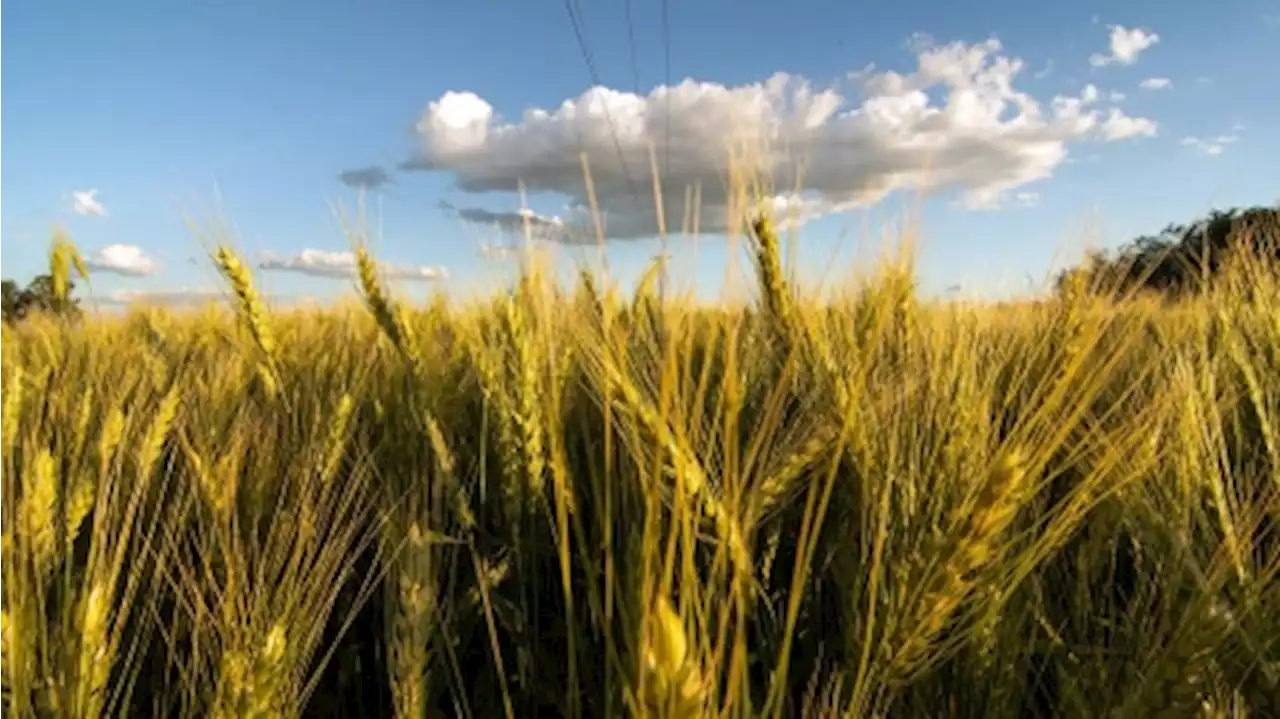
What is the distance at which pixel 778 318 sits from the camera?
154 cm

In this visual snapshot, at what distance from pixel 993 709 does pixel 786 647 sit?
50cm

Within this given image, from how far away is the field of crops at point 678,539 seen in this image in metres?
0.91

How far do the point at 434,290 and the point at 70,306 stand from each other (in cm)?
182

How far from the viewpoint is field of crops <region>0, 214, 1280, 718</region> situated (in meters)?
0.91

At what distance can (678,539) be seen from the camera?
116cm

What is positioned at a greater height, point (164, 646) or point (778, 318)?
point (778, 318)

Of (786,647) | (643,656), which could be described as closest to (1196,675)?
(786,647)

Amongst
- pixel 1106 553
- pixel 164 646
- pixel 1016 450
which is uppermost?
pixel 1016 450

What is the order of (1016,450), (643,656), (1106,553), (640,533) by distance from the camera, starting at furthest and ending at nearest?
1. (1106,553)
2. (640,533)
3. (1016,450)
4. (643,656)

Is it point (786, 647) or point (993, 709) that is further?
point (993, 709)

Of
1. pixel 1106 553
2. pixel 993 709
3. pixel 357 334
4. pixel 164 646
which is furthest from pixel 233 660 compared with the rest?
pixel 357 334

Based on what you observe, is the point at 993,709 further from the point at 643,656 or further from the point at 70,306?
the point at 70,306

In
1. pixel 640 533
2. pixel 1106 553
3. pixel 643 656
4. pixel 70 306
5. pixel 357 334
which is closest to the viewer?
pixel 643 656

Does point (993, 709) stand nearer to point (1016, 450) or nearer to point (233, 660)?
point (1016, 450)
